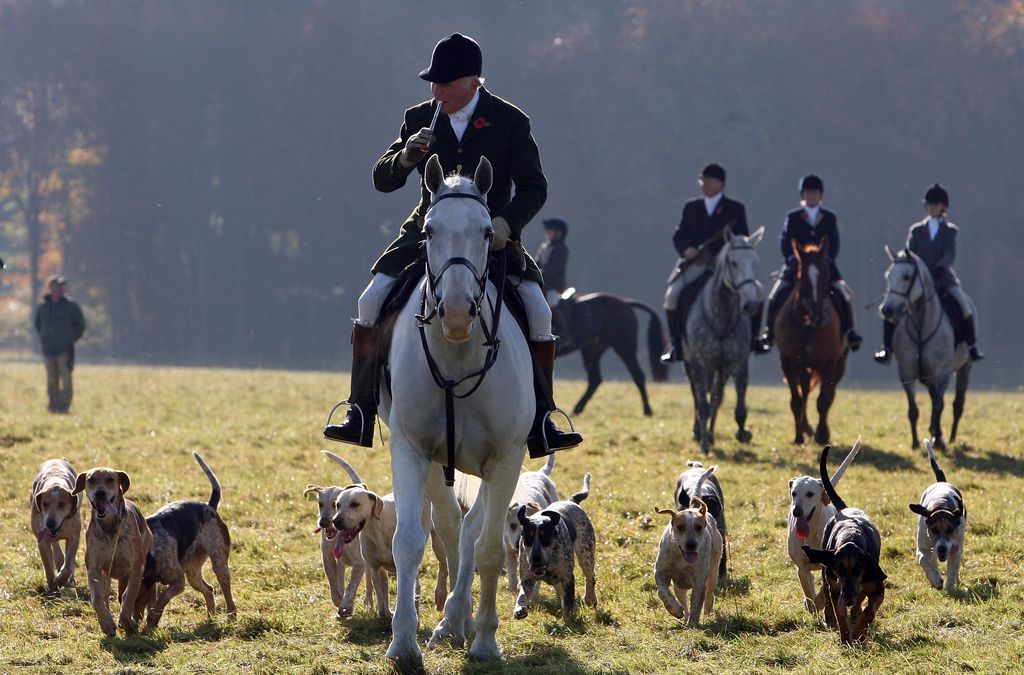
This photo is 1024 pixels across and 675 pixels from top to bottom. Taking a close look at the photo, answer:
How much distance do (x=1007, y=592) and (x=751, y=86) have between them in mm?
39553

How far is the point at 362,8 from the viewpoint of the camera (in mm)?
55656

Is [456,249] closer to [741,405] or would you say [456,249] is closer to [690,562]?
[690,562]

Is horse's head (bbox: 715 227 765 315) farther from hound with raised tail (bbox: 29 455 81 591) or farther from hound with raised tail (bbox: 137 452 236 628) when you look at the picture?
hound with raised tail (bbox: 29 455 81 591)

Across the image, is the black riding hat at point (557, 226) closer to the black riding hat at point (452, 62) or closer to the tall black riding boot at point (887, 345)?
the tall black riding boot at point (887, 345)

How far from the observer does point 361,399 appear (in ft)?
25.1

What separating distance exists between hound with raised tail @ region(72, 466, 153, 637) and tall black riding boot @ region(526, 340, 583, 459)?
2447 mm

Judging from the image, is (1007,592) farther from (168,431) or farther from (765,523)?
(168,431)

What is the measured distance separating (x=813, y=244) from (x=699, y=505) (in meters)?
8.75

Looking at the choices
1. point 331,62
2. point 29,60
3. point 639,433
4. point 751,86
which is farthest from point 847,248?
point 29,60

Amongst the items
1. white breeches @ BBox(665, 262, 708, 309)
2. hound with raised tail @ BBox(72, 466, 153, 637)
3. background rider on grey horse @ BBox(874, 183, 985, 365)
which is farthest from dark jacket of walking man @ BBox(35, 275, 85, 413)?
hound with raised tail @ BBox(72, 466, 153, 637)

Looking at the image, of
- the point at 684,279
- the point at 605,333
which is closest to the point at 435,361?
the point at 684,279

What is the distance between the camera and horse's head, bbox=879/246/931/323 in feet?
51.4

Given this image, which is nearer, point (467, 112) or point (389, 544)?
Answer: point (467, 112)

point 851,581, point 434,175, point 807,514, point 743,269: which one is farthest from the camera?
point 743,269
